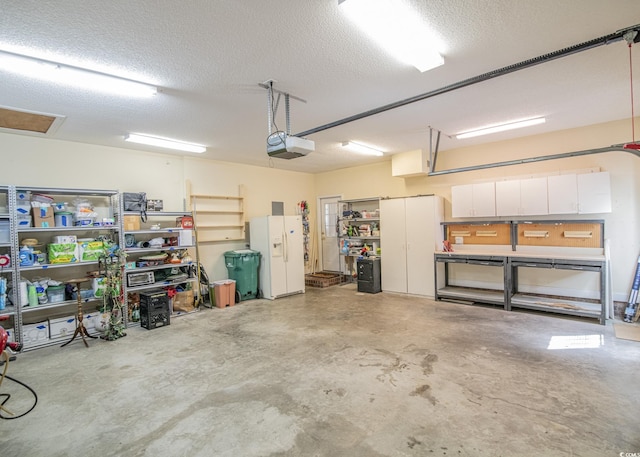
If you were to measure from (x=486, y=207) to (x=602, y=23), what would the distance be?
143 inches

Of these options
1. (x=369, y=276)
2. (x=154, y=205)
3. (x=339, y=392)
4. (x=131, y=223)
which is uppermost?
(x=154, y=205)

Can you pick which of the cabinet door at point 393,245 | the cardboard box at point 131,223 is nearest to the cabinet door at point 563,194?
the cabinet door at point 393,245

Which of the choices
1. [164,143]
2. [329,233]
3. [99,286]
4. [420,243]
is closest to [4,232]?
[99,286]

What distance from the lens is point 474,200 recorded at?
5.86 meters

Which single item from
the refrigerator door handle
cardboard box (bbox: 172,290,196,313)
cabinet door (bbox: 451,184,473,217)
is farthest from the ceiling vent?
cabinet door (bbox: 451,184,473,217)

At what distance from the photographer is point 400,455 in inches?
80.4

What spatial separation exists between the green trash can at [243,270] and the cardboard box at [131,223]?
181 cm

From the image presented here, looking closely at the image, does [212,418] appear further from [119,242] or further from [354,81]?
[119,242]

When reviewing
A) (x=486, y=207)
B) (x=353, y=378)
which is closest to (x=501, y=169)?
(x=486, y=207)

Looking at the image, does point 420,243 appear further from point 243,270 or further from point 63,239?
point 63,239

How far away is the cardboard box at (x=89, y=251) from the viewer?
4719 millimetres

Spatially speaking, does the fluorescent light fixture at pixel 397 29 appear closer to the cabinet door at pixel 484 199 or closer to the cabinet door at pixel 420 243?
the cabinet door at pixel 484 199

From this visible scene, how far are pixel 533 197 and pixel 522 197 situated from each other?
0.16 m

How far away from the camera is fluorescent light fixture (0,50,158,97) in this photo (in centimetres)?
265
